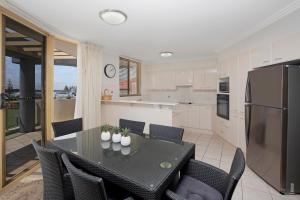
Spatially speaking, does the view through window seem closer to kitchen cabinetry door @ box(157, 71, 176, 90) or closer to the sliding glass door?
the sliding glass door

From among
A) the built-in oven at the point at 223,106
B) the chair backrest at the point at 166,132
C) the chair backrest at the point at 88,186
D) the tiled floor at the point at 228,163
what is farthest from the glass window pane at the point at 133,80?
the chair backrest at the point at 88,186

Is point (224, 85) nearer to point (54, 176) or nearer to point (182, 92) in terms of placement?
point (182, 92)

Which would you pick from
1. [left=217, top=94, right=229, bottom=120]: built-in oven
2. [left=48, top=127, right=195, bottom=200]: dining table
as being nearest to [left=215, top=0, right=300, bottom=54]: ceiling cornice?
[left=217, top=94, right=229, bottom=120]: built-in oven

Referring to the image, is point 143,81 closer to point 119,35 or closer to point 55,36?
point 119,35

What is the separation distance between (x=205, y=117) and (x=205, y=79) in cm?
124

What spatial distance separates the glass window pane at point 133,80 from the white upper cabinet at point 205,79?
214 cm

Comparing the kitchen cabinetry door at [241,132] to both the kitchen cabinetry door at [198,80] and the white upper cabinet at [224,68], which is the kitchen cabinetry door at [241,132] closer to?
the white upper cabinet at [224,68]

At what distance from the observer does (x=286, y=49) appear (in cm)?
228

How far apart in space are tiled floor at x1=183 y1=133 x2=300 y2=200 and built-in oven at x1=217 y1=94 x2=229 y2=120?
695mm

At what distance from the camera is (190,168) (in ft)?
5.30

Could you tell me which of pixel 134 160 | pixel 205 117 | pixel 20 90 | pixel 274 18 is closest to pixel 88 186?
pixel 134 160

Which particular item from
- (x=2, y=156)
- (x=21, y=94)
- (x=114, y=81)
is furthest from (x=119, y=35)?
(x=2, y=156)

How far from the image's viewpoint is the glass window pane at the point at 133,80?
5902mm

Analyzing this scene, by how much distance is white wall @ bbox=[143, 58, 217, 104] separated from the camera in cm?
543
